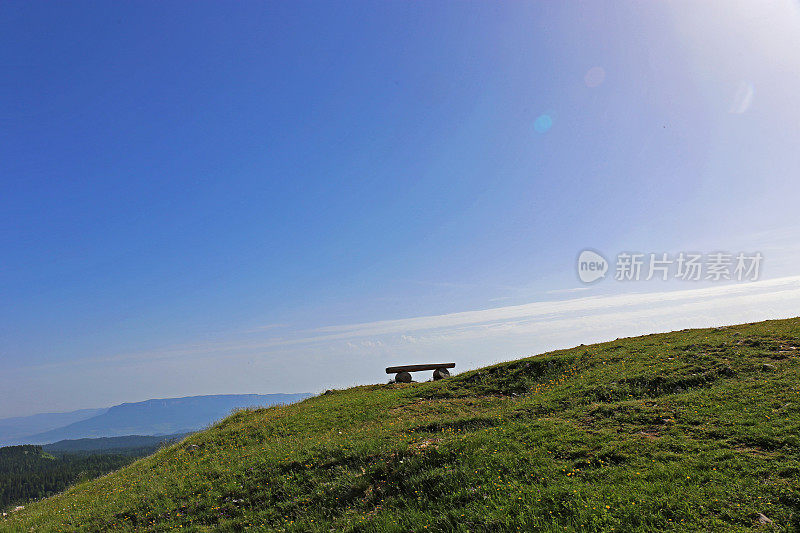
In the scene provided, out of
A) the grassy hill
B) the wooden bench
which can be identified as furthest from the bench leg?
the grassy hill

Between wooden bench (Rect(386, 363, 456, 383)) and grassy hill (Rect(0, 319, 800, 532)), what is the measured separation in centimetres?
868

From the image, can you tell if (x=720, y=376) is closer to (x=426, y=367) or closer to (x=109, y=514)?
(x=426, y=367)

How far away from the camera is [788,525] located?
7.70 meters

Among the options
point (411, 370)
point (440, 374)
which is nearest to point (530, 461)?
point (440, 374)

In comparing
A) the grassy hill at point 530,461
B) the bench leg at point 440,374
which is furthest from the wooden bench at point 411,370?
the grassy hill at point 530,461

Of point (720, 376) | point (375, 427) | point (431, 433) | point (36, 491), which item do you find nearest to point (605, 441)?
point (431, 433)

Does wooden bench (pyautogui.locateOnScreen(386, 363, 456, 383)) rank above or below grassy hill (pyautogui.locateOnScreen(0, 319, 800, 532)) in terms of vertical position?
above

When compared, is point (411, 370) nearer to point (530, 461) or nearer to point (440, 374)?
point (440, 374)

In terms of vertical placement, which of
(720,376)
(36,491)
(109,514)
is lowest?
(36,491)

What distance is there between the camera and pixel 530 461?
1180 centimetres

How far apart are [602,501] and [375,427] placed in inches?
456

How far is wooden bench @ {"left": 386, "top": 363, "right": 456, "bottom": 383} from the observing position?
33062 mm

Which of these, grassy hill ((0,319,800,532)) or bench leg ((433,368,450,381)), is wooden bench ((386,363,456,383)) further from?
grassy hill ((0,319,800,532))

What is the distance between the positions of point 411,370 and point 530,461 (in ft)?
76.8
